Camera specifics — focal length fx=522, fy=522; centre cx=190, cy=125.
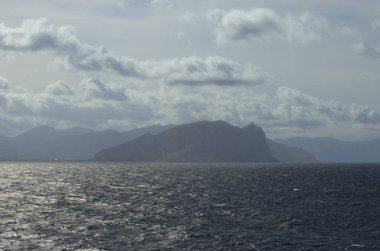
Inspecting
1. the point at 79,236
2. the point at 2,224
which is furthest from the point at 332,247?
the point at 2,224

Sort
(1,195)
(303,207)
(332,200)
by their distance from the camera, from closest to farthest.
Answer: (303,207), (332,200), (1,195)

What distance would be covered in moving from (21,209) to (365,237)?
84.1 m

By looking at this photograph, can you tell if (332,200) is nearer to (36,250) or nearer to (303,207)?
(303,207)

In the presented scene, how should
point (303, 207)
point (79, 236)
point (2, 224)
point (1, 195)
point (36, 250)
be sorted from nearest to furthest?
1. point (36, 250)
2. point (79, 236)
3. point (2, 224)
4. point (303, 207)
5. point (1, 195)

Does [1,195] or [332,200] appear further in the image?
[1,195]

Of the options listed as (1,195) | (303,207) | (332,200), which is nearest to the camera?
(303,207)

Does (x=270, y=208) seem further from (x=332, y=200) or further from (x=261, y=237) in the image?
(x=261, y=237)

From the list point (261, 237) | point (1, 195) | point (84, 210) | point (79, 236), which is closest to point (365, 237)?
point (261, 237)

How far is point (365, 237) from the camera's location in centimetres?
9794

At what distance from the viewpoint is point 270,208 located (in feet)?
458

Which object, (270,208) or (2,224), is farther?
(270,208)

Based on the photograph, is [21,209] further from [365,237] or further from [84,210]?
[365,237]

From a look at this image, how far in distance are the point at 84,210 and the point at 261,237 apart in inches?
2106

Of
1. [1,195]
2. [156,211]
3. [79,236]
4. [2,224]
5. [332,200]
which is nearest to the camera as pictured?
[79,236]
